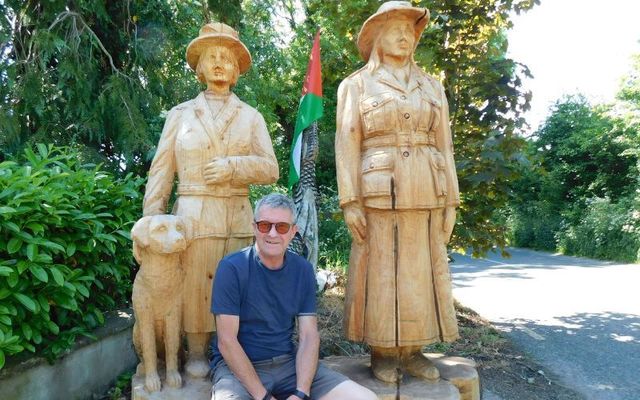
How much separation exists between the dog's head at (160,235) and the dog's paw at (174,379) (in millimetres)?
686

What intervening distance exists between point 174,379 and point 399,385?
1.21 metres

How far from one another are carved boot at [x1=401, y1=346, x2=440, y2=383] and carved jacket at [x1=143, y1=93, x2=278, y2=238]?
1.13 meters

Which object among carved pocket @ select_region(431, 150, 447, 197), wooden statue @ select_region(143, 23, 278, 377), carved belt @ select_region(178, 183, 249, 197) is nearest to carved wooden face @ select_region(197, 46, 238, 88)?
wooden statue @ select_region(143, 23, 278, 377)

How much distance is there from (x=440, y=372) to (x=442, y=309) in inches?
18.2

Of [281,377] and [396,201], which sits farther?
[396,201]

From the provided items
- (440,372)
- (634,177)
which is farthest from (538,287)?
(634,177)

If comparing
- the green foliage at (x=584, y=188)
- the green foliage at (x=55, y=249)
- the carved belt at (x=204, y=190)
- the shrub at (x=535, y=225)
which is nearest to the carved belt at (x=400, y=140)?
the carved belt at (x=204, y=190)

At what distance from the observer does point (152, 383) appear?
273 cm

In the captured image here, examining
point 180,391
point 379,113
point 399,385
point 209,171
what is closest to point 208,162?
point 209,171

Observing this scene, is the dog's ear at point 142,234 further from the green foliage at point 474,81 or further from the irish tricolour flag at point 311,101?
the green foliage at point 474,81

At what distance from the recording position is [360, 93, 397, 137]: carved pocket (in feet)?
9.59

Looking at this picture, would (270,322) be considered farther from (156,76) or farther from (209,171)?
(156,76)

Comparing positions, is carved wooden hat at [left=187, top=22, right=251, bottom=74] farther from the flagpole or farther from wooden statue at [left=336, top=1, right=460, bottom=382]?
the flagpole

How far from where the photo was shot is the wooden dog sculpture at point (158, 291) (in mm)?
2600
